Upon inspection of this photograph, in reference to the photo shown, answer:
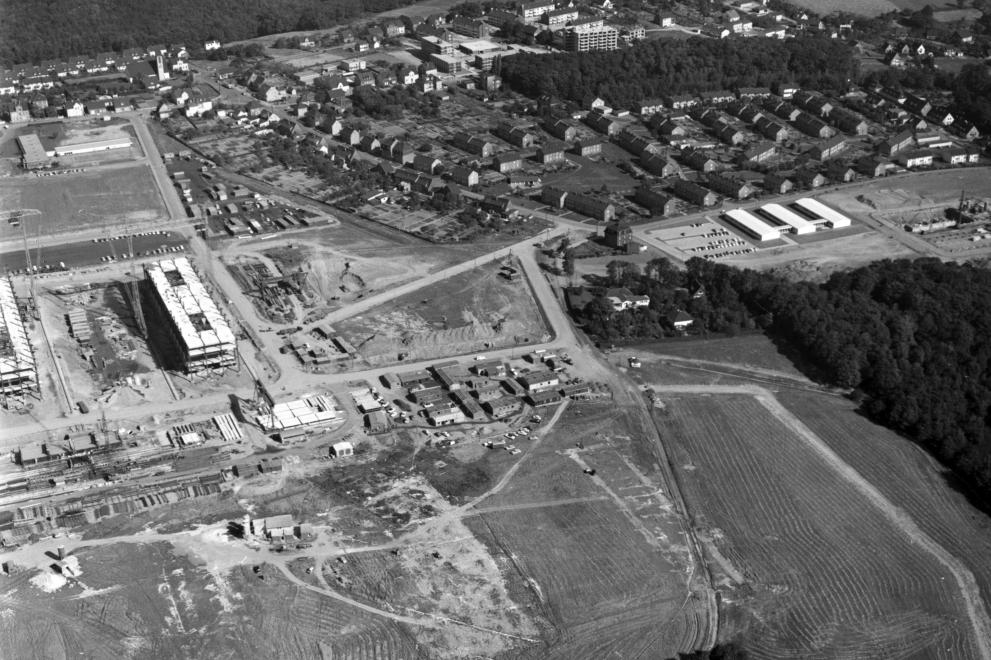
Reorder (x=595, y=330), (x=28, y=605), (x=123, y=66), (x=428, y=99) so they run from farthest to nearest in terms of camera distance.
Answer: (x=123, y=66) → (x=428, y=99) → (x=595, y=330) → (x=28, y=605)

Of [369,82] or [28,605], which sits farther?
[369,82]

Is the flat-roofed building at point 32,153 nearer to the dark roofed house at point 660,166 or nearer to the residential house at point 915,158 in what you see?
the dark roofed house at point 660,166

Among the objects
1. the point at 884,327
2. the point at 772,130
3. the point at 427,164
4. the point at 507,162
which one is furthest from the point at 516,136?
the point at 884,327

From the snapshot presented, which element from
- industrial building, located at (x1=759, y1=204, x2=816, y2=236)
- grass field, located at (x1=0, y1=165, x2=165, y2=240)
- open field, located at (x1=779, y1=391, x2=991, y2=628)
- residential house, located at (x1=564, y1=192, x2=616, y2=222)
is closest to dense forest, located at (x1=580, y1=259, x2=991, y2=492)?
open field, located at (x1=779, y1=391, x2=991, y2=628)

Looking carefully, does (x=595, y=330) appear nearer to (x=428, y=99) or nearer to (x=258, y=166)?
(x=258, y=166)

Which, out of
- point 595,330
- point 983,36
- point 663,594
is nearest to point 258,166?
point 595,330
